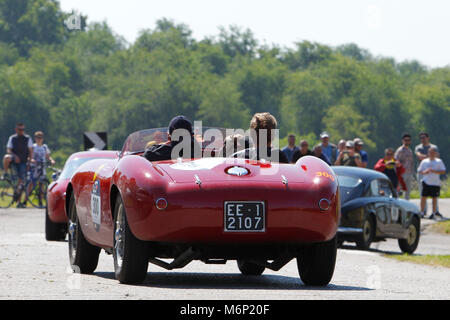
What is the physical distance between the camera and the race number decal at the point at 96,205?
8.95 metres

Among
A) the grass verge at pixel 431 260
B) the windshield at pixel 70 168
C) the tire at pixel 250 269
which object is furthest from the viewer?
the windshield at pixel 70 168

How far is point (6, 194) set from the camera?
27.2 metres

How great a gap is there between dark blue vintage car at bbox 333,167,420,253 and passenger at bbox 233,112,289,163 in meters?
7.31

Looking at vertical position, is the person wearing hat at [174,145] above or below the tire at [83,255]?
above

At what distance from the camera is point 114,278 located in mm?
8836

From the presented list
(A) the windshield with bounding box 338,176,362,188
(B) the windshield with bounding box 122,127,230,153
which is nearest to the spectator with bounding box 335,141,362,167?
(A) the windshield with bounding box 338,176,362,188

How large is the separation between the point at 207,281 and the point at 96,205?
1171mm

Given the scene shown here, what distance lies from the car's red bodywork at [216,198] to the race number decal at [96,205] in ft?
1.97

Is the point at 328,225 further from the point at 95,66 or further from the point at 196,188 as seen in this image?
the point at 95,66

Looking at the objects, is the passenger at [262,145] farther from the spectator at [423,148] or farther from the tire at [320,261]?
the spectator at [423,148]

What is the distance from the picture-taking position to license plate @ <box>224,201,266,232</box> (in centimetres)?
785

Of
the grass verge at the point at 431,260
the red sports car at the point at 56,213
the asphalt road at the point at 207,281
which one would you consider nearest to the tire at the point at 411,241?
the grass verge at the point at 431,260
